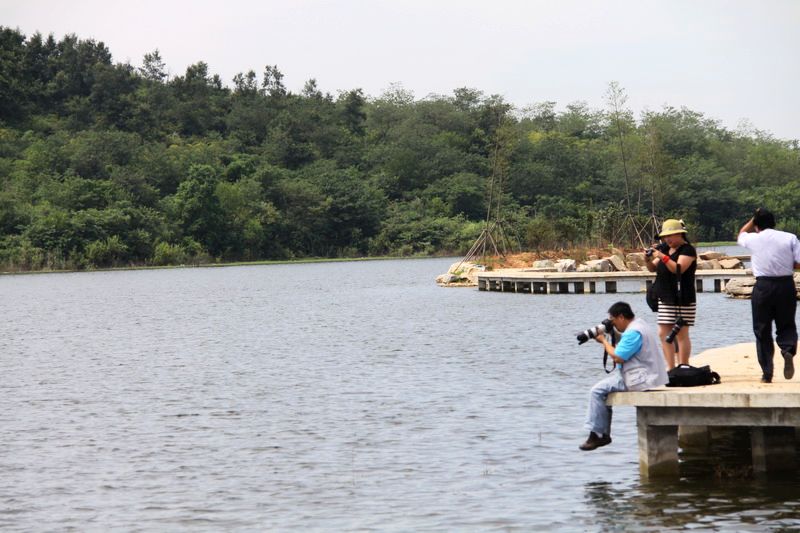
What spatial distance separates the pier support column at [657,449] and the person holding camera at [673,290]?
135 cm

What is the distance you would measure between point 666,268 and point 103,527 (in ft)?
21.5

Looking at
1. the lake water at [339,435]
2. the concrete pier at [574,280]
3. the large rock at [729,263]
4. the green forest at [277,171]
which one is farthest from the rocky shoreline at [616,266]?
the green forest at [277,171]

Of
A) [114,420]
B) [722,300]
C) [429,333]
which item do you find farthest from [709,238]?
[114,420]

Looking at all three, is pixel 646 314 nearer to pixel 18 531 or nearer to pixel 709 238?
pixel 18 531

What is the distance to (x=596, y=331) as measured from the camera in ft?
38.6

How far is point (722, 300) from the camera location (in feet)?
131

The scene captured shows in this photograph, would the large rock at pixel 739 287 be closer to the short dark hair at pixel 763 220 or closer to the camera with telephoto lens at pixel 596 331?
the short dark hair at pixel 763 220

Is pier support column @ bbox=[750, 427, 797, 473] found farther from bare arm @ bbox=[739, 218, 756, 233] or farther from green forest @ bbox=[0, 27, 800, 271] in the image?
green forest @ bbox=[0, 27, 800, 271]

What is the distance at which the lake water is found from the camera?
1176 centimetres

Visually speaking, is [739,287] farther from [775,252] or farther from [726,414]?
[726,414]

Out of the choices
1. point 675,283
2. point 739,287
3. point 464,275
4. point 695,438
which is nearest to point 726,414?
point 675,283

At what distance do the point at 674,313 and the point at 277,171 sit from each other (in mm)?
97284

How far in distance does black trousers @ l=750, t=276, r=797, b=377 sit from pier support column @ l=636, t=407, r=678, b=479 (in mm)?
1209

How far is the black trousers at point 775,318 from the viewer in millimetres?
12047
